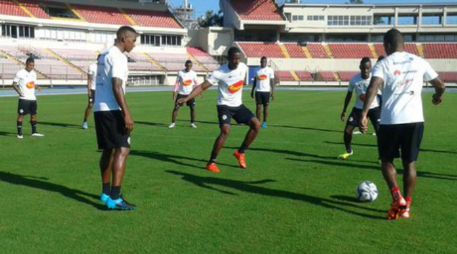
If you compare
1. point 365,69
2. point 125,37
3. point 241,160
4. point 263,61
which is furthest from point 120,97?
point 263,61

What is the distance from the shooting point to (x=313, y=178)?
8.25 metres

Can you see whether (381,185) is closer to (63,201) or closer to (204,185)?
(204,185)

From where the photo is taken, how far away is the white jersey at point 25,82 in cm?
1326

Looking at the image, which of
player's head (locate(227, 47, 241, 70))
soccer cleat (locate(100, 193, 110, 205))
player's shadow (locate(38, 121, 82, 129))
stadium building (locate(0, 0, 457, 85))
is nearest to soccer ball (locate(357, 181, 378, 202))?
soccer cleat (locate(100, 193, 110, 205))

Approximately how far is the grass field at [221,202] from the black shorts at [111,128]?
81 cm

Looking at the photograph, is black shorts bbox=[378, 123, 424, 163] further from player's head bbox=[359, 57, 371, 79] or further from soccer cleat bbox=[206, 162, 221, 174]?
player's head bbox=[359, 57, 371, 79]

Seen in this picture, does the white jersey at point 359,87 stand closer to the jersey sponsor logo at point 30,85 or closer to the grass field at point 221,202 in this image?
the grass field at point 221,202

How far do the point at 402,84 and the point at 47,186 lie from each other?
4977mm

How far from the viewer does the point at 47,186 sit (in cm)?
764

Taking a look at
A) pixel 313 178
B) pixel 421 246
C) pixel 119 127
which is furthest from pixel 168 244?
pixel 313 178

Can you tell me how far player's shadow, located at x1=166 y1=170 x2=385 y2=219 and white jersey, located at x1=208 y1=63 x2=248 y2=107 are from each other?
1.54m

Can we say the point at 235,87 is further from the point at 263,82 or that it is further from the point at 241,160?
the point at 263,82

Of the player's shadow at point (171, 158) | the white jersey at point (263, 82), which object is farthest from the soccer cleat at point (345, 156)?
the white jersey at point (263, 82)

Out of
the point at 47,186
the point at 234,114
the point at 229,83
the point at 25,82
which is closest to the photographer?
the point at 47,186
